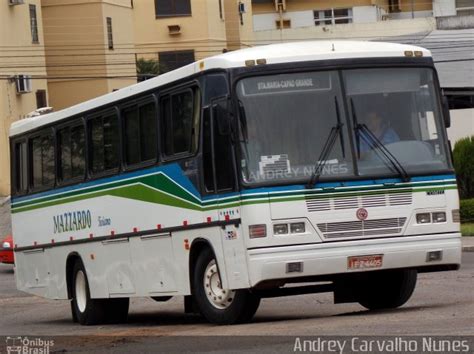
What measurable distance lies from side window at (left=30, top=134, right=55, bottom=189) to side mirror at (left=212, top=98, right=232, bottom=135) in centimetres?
623

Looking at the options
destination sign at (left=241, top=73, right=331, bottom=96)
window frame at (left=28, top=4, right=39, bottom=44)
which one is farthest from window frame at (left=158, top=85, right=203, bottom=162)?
window frame at (left=28, top=4, right=39, bottom=44)

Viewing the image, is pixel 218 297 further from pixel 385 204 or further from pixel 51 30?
pixel 51 30

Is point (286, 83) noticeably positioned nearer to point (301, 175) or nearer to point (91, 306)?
point (301, 175)

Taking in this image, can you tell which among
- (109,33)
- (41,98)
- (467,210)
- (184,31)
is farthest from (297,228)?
(184,31)

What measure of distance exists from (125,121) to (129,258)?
1822mm

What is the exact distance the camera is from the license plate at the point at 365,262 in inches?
597

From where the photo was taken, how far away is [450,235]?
15.6 meters

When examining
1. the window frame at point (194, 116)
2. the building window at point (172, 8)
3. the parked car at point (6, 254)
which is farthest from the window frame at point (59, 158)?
the building window at point (172, 8)

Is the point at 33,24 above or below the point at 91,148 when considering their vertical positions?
above

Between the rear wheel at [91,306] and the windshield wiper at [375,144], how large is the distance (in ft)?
19.7

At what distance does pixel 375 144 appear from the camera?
1542 cm

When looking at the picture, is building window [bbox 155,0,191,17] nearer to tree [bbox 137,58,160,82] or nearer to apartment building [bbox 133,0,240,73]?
apartment building [bbox 133,0,240,73]

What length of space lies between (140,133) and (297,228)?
3.46 meters

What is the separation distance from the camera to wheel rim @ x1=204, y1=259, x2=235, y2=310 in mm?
15750
